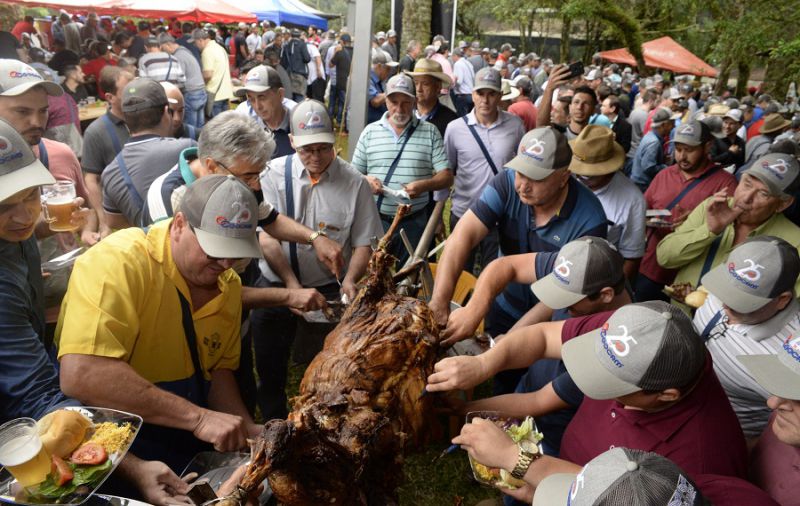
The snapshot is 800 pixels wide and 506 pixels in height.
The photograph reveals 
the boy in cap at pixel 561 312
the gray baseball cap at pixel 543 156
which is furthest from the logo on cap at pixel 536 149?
the boy in cap at pixel 561 312

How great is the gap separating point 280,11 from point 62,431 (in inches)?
740

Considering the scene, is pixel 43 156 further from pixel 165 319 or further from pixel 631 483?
pixel 631 483

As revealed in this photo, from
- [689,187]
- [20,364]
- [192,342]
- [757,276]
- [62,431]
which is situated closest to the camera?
[62,431]

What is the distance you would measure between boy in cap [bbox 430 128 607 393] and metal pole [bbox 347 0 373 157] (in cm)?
251

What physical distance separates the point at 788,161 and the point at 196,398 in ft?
14.0

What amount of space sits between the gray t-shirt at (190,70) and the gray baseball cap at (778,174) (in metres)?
9.86

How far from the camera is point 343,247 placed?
413cm

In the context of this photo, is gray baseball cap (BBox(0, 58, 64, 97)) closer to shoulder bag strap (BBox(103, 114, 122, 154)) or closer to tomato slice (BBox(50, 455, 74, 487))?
shoulder bag strap (BBox(103, 114, 122, 154))

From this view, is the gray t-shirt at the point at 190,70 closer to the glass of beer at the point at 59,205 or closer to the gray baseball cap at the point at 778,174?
the glass of beer at the point at 59,205

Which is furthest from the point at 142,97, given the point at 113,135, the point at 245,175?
the point at 245,175

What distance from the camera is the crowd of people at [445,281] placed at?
7.00 feet

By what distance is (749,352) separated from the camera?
2895mm

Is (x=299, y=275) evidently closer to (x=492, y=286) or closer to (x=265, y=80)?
(x=492, y=286)

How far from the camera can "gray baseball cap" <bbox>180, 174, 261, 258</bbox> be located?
2402 millimetres
